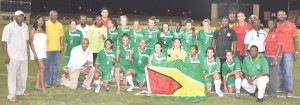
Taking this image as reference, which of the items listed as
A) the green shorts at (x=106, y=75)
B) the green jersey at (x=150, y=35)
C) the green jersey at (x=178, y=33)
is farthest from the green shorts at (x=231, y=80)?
the green shorts at (x=106, y=75)

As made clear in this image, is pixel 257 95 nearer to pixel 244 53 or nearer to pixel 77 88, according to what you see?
pixel 244 53

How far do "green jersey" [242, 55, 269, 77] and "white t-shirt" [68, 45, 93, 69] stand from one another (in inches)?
149

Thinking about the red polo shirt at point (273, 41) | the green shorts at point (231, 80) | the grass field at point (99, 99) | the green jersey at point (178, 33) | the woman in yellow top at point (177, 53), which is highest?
the green jersey at point (178, 33)

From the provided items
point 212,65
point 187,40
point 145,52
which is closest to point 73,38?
point 145,52

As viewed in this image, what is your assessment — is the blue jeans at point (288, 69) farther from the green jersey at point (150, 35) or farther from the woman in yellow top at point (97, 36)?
the woman in yellow top at point (97, 36)

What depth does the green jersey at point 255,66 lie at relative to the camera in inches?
340

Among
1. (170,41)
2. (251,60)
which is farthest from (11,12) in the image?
(251,60)

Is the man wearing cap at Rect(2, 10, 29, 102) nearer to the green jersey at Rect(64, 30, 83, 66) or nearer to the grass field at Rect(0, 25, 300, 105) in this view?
the grass field at Rect(0, 25, 300, 105)

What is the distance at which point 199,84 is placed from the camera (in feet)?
28.6

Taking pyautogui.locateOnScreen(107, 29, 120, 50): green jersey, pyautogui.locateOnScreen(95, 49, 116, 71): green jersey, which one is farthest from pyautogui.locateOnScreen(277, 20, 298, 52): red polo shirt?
pyautogui.locateOnScreen(107, 29, 120, 50): green jersey

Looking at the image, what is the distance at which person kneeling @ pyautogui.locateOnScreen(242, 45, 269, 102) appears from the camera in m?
8.51

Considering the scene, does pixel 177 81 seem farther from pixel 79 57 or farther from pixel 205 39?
pixel 79 57

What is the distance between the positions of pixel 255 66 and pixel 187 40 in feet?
8.04

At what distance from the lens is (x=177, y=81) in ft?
28.6
